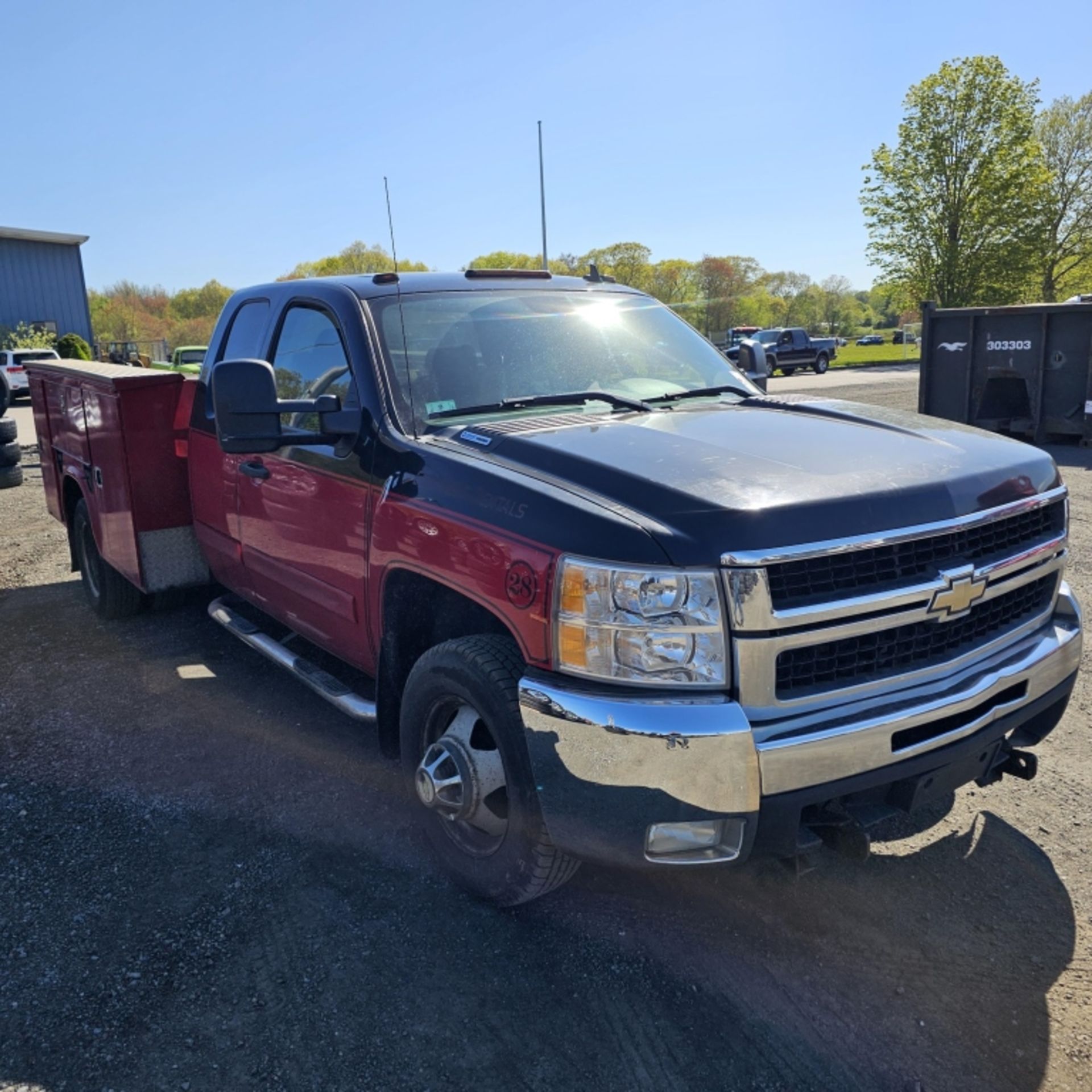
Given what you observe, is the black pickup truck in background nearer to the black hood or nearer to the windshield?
the windshield

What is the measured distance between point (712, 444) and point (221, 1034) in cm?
212

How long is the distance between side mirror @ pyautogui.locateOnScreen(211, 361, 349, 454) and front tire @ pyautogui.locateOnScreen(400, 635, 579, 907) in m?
1.00

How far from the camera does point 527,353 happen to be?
3.66 meters

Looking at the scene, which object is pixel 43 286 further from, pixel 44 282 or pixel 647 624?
pixel 647 624

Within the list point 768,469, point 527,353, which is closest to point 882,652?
point 768,469

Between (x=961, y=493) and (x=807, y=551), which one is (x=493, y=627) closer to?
(x=807, y=551)

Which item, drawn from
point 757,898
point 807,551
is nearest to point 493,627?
point 807,551

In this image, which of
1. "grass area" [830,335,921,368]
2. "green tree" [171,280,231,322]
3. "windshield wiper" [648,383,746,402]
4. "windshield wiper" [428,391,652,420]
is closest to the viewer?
"windshield wiper" [428,391,652,420]

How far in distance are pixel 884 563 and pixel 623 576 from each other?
2.38 ft

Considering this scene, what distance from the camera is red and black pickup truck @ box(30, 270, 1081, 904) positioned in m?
2.31

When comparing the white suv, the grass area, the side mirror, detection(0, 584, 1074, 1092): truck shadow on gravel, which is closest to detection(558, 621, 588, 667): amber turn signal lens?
detection(0, 584, 1074, 1092): truck shadow on gravel

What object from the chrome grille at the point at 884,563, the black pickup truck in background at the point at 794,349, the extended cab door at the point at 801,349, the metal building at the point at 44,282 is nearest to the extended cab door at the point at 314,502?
the chrome grille at the point at 884,563

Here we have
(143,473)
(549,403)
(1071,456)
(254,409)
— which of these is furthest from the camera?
(1071,456)

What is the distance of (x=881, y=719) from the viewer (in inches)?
95.9
